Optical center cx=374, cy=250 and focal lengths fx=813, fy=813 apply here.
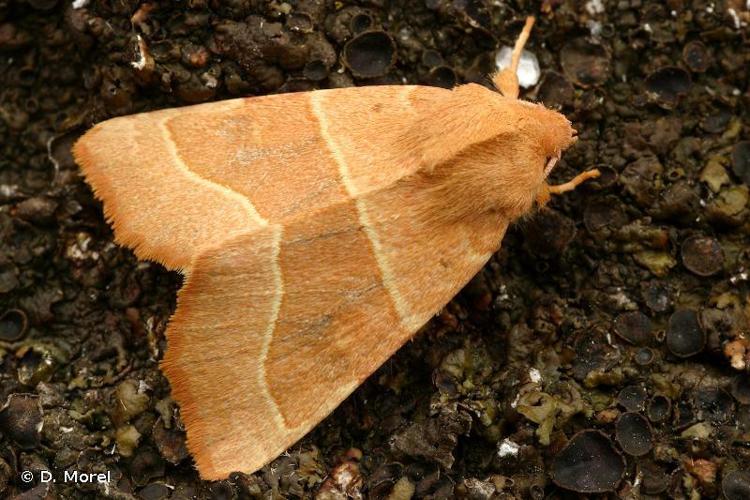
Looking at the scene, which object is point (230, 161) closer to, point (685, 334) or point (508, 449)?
point (508, 449)

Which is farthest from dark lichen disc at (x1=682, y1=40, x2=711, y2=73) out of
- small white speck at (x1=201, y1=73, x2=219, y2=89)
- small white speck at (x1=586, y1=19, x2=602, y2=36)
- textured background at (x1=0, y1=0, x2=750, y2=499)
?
small white speck at (x1=201, y1=73, x2=219, y2=89)

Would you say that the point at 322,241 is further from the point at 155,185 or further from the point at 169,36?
the point at 169,36

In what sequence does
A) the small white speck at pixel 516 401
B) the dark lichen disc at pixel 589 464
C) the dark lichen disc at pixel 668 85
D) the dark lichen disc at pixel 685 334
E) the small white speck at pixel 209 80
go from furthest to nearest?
the dark lichen disc at pixel 668 85
the small white speck at pixel 209 80
the dark lichen disc at pixel 685 334
the small white speck at pixel 516 401
the dark lichen disc at pixel 589 464

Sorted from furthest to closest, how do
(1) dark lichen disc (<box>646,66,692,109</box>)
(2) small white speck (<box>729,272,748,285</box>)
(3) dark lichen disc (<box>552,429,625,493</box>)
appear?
1. (1) dark lichen disc (<box>646,66,692,109</box>)
2. (2) small white speck (<box>729,272,748,285</box>)
3. (3) dark lichen disc (<box>552,429,625,493</box>)

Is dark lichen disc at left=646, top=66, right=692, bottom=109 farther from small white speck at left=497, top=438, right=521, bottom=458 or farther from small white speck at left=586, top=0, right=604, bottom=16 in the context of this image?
small white speck at left=497, top=438, right=521, bottom=458

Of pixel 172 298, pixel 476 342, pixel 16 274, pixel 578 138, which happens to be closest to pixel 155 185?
pixel 172 298

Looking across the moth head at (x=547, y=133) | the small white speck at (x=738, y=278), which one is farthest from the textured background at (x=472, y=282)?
the moth head at (x=547, y=133)

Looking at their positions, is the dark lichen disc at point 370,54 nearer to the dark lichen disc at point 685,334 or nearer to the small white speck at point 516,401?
the small white speck at point 516,401
